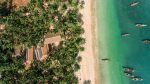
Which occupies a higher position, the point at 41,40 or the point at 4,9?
the point at 4,9

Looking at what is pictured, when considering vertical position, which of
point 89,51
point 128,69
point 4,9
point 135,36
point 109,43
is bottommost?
point 128,69

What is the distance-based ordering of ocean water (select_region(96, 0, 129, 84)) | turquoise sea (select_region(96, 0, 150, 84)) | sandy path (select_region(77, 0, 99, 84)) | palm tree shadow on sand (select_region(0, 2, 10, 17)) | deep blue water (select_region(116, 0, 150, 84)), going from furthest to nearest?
palm tree shadow on sand (select_region(0, 2, 10, 17)) < deep blue water (select_region(116, 0, 150, 84)) < turquoise sea (select_region(96, 0, 150, 84)) < ocean water (select_region(96, 0, 129, 84)) < sandy path (select_region(77, 0, 99, 84))

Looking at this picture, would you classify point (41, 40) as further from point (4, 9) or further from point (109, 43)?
point (109, 43)

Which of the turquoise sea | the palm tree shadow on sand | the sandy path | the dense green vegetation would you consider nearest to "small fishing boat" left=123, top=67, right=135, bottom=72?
the turquoise sea

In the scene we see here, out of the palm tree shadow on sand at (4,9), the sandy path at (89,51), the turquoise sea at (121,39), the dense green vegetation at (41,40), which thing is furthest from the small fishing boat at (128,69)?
the palm tree shadow on sand at (4,9)

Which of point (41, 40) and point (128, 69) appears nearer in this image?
point (41, 40)

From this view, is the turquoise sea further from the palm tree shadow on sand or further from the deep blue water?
the palm tree shadow on sand

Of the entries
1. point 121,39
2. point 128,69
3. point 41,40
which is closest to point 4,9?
point 41,40
